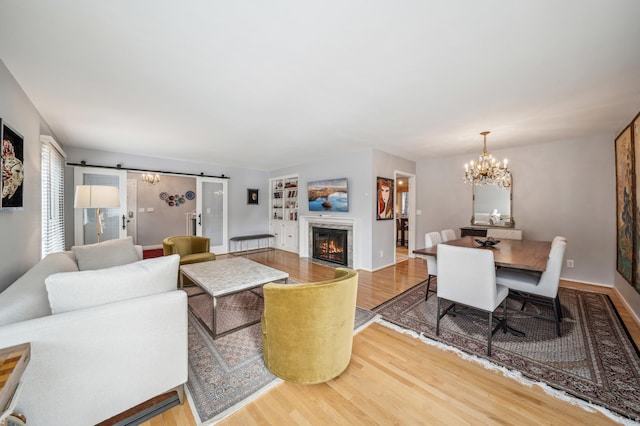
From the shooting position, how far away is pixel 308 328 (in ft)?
5.22

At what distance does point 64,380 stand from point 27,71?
8.05 feet

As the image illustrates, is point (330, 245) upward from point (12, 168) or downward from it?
downward

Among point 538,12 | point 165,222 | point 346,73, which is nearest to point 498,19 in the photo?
point 538,12

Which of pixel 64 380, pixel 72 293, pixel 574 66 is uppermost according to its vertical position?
pixel 574 66

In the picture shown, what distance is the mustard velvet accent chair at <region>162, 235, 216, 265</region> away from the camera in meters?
3.70

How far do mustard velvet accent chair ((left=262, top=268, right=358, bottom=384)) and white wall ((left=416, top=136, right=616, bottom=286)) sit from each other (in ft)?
14.6

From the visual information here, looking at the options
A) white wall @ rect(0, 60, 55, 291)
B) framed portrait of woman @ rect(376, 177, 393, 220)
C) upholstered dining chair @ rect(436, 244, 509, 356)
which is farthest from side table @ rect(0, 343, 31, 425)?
framed portrait of woman @ rect(376, 177, 393, 220)

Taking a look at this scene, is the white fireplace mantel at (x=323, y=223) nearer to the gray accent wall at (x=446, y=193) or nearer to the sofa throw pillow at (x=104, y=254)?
the gray accent wall at (x=446, y=193)

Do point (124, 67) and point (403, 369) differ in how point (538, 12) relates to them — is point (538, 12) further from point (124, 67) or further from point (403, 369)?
point (124, 67)

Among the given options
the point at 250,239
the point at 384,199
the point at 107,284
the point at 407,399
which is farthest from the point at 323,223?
the point at 107,284

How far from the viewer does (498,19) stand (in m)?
1.43

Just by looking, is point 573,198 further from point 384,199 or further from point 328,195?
point 328,195

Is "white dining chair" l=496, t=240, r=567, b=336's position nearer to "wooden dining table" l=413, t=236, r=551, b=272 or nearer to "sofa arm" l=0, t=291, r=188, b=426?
"wooden dining table" l=413, t=236, r=551, b=272

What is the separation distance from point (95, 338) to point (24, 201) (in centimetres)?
202
